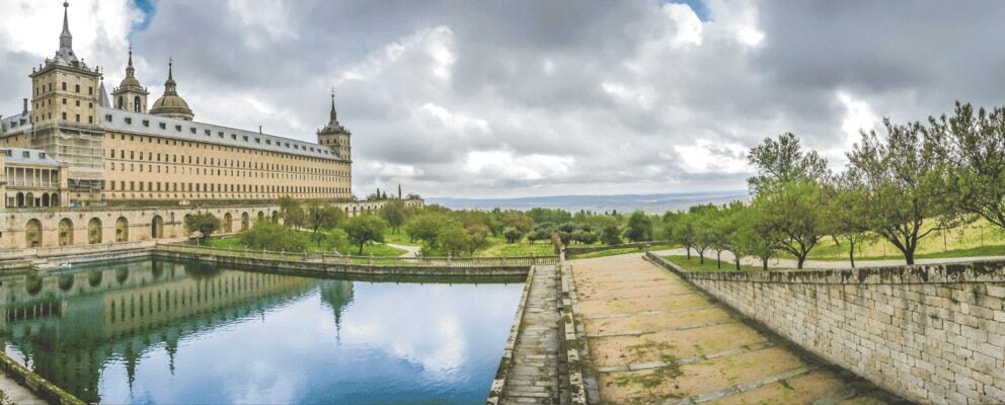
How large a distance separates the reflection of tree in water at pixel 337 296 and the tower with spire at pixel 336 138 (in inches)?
3668

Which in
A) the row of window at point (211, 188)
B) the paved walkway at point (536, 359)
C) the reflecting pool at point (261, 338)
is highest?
the row of window at point (211, 188)

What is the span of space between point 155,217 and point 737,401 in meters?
78.2

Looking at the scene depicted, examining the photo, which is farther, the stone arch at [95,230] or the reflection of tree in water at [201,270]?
the stone arch at [95,230]

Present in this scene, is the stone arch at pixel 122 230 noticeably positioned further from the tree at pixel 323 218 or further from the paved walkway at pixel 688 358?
the paved walkway at pixel 688 358

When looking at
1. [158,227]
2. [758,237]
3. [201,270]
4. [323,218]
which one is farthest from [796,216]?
[158,227]

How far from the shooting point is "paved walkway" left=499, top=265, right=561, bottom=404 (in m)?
12.9

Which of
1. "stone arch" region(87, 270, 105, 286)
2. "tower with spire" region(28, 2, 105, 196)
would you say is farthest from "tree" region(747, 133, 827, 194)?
"tower with spire" region(28, 2, 105, 196)

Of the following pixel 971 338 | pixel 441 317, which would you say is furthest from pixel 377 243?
pixel 971 338

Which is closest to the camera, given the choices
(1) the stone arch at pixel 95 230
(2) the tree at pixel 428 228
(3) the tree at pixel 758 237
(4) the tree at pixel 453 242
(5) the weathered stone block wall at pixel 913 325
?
(5) the weathered stone block wall at pixel 913 325

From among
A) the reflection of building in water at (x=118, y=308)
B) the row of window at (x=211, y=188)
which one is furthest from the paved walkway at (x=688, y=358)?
the row of window at (x=211, y=188)

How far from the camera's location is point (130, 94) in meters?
97.6

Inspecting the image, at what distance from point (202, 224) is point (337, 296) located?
40238 mm

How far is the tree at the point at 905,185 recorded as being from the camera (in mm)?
17281

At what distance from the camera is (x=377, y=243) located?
207ft
